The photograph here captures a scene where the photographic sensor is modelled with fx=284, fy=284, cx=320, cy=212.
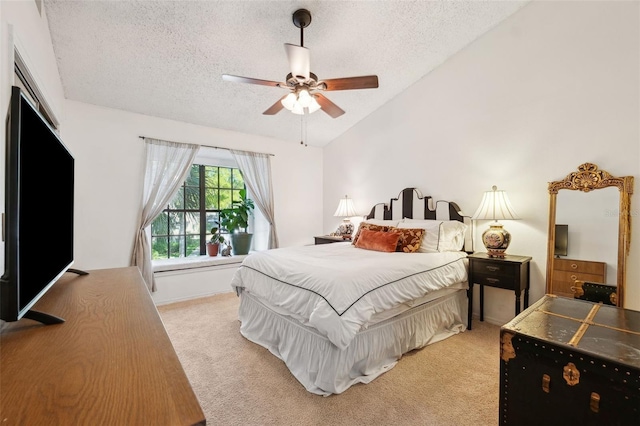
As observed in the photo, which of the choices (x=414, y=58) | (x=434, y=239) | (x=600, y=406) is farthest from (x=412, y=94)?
(x=600, y=406)

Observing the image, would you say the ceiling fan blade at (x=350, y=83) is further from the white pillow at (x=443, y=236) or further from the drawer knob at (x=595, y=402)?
the drawer knob at (x=595, y=402)

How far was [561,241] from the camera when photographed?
2.65 m

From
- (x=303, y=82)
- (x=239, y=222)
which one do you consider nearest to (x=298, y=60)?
(x=303, y=82)

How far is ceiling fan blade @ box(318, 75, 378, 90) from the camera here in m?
2.21

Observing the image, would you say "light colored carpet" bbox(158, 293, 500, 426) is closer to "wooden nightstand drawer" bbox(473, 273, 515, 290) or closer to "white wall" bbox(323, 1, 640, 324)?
"wooden nightstand drawer" bbox(473, 273, 515, 290)

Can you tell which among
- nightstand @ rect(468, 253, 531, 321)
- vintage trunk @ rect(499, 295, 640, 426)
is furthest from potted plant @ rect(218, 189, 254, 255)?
vintage trunk @ rect(499, 295, 640, 426)

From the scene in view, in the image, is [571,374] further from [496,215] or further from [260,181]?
[260,181]

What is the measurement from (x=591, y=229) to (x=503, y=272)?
2.60 feet

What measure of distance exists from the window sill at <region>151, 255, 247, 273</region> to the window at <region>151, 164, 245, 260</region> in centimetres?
20

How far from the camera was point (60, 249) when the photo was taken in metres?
1.45

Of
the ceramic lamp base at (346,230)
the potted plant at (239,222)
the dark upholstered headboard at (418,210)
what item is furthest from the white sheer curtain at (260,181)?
the dark upholstered headboard at (418,210)

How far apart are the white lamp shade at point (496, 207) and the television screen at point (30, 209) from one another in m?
3.26

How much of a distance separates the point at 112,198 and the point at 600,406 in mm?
4383

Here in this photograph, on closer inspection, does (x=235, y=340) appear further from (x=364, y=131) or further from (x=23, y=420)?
(x=364, y=131)
